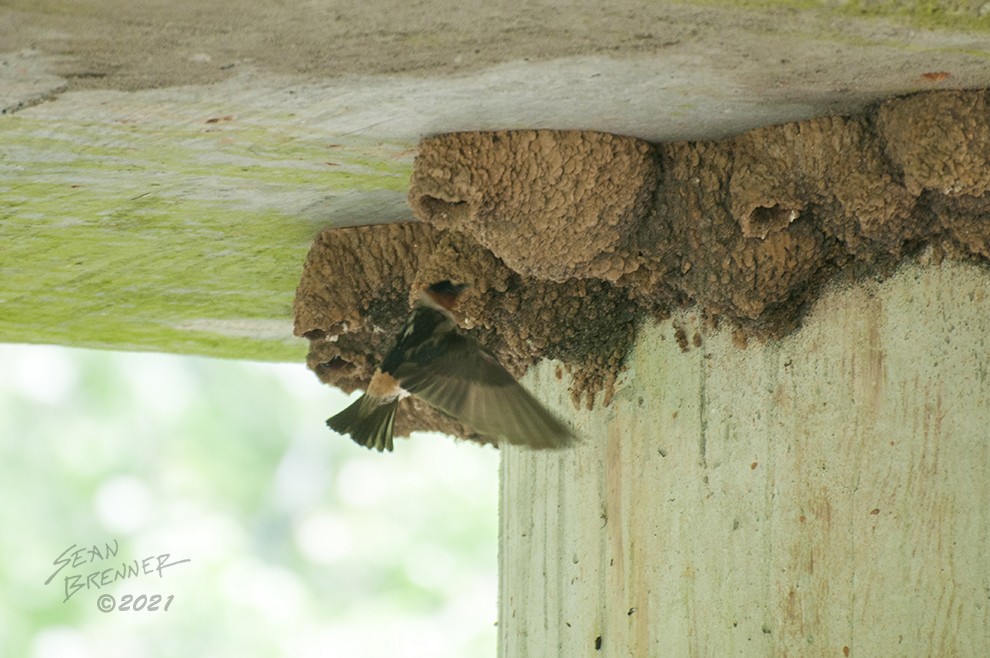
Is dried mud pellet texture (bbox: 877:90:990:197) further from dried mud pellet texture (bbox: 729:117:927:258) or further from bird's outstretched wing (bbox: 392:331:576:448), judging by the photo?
bird's outstretched wing (bbox: 392:331:576:448)

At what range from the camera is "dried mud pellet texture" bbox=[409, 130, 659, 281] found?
12.1 ft

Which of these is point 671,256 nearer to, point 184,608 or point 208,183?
point 208,183

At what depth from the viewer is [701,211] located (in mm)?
3900

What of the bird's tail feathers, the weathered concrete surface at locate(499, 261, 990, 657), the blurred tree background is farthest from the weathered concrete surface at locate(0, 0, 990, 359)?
the blurred tree background

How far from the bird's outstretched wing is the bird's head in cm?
16

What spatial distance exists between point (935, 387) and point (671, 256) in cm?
91

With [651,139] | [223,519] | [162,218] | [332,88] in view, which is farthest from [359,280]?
[223,519]

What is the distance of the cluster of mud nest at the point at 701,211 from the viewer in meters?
3.39

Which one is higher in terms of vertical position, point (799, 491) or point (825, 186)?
point (825, 186)

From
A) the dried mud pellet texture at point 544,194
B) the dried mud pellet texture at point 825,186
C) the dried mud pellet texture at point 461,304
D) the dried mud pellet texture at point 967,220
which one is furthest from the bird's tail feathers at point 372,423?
the dried mud pellet texture at point 967,220

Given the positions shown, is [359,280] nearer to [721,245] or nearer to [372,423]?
[372,423]

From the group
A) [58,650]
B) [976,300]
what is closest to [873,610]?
[976,300]

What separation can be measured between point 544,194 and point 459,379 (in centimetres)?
98

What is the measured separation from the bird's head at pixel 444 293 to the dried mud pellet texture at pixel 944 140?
156 centimetres
